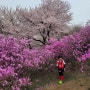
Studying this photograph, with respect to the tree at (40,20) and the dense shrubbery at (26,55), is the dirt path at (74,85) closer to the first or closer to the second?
the dense shrubbery at (26,55)

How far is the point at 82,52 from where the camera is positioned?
2281 cm

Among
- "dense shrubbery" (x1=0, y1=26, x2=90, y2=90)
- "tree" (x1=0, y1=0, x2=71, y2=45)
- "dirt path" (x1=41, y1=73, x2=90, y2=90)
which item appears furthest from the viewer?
"tree" (x1=0, y1=0, x2=71, y2=45)

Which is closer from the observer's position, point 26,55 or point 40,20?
point 26,55

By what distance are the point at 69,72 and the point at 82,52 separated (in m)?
2.10

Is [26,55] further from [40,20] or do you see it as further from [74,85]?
[40,20]

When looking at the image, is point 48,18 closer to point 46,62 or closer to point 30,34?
point 30,34

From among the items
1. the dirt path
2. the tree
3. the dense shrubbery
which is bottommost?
the dirt path

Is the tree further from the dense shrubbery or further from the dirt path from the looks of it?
the dirt path

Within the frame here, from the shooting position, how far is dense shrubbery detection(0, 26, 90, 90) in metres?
17.3

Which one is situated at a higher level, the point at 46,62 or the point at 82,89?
the point at 46,62

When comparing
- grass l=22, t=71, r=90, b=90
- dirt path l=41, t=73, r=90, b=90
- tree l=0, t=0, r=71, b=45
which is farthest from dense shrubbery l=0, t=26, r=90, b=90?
tree l=0, t=0, r=71, b=45

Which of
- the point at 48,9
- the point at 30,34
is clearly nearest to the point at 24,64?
the point at 30,34

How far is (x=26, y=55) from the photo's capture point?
19.7 m

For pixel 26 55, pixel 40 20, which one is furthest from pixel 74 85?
pixel 40 20
